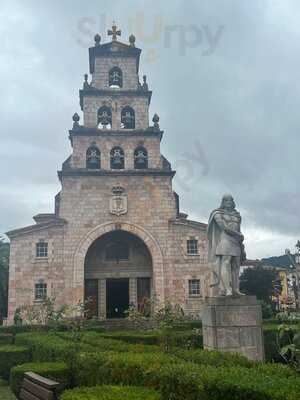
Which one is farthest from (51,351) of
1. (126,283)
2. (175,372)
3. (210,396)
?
(126,283)

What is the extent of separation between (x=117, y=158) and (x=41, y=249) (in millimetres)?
7302

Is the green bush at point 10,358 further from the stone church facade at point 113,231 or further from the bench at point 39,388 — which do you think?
the stone church facade at point 113,231

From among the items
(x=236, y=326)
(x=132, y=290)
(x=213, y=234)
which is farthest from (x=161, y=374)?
(x=132, y=290)

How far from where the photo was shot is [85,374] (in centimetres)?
777

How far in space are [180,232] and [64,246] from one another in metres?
7.10

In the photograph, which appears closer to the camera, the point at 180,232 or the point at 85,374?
the point at 85,374

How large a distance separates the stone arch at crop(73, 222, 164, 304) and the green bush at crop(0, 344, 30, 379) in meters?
13.7

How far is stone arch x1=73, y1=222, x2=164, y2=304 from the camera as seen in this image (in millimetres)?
26719

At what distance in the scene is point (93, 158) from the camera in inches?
1134

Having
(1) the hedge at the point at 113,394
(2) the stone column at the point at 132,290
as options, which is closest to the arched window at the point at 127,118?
(2) the stone column at the point at 132,290

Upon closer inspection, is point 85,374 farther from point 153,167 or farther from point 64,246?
point 153,167

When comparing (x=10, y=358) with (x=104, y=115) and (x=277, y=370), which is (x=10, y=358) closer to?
(x=277, y=370)

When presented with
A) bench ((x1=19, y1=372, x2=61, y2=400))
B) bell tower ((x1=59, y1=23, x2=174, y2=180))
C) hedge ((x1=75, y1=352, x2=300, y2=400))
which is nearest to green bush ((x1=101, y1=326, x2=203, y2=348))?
hedge ((x1=75, y1=352, x2=300, y2=400))

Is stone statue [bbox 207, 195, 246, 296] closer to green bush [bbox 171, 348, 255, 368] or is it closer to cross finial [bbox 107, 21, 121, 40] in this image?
green bush [bbox 171, 348, 255, 368]
